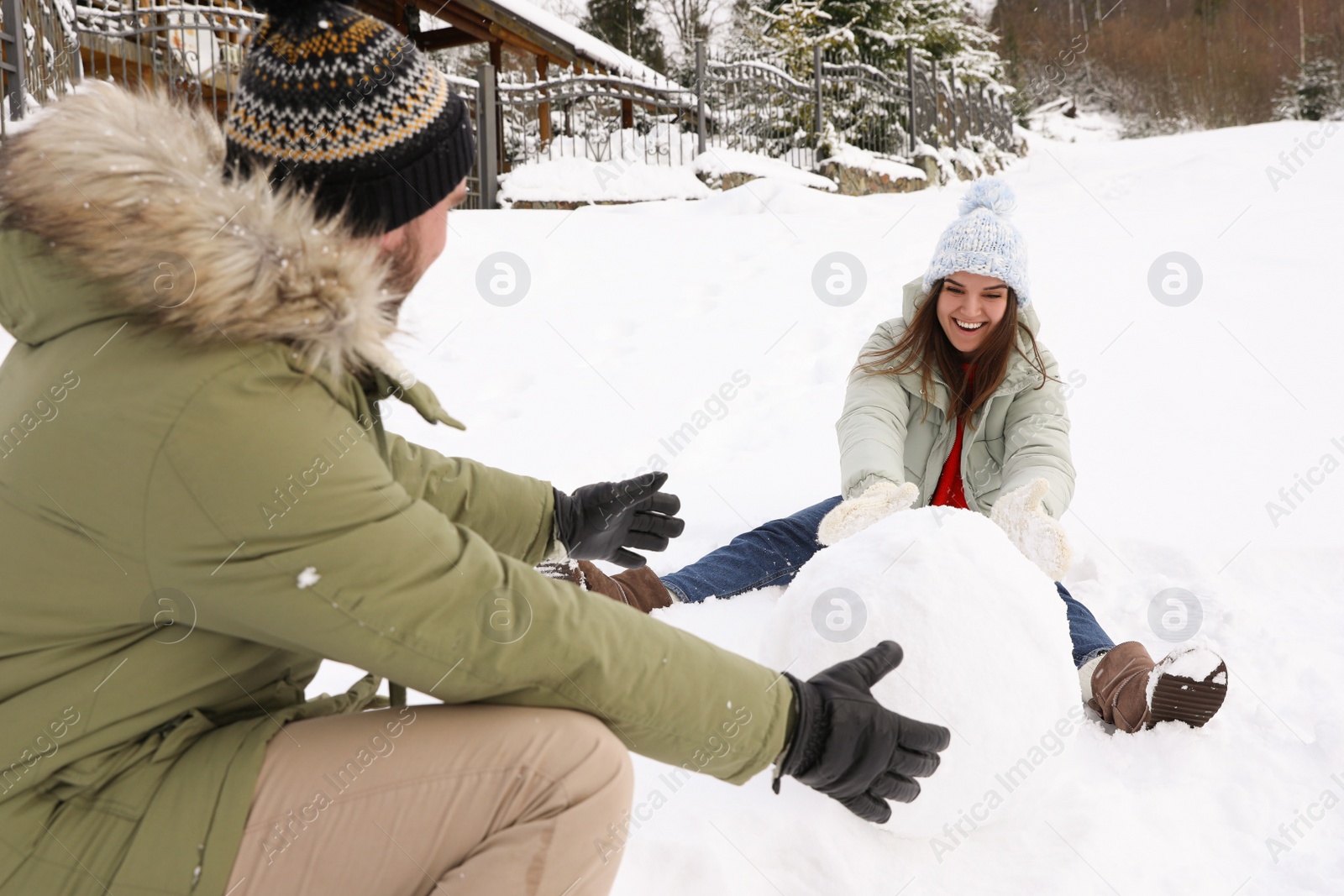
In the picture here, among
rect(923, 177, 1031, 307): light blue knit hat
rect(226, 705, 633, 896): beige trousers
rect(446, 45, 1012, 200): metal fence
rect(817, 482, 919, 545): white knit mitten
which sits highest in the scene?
rect(923, 177, 1031, 307): light blue knit hat

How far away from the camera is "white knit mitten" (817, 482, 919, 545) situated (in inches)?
101

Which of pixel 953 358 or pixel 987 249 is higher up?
pixel 987 249

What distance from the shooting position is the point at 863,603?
1976 millimetres

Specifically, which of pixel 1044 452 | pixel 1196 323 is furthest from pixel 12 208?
pixel 1196 323

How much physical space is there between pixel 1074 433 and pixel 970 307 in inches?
71.9

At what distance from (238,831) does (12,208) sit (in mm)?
880

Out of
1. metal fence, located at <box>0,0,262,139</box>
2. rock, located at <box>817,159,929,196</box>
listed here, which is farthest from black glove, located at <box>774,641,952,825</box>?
rock, located at <box>817,159,929,196</box>

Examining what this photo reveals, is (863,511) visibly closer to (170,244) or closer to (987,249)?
(987,249)

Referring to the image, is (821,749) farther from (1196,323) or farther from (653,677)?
(1196,323)

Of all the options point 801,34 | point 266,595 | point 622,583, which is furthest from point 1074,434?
point 801,34

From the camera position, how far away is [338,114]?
4.54ft

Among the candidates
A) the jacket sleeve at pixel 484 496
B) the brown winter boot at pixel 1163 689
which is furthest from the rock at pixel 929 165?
the jacket sleeve at pixel 484 496

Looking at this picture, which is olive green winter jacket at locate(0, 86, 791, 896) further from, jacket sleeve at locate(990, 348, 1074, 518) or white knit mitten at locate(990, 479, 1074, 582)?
jacket sleeve at locate(990, 348, 1074, 518)

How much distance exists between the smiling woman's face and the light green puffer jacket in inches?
5.2
